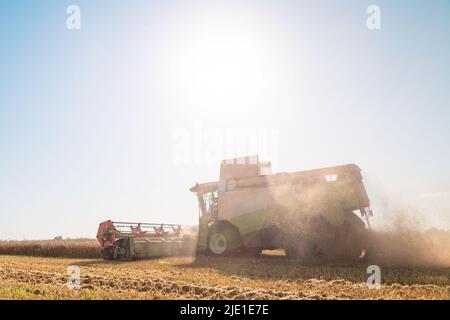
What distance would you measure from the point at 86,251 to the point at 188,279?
55.1 ft

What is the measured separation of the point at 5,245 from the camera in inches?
1219

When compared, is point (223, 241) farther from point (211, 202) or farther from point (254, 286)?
point (254, 286)

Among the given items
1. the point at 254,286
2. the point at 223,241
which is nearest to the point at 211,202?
the point at 223,241

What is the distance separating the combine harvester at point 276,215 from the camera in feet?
42.5

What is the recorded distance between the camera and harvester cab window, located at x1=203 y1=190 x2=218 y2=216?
53.5ft

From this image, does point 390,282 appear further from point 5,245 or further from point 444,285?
point 5,245

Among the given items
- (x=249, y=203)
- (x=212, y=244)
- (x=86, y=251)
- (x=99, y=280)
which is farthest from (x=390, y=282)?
(x=86, y=251)

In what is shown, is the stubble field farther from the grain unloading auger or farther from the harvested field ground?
the grain unloading auger

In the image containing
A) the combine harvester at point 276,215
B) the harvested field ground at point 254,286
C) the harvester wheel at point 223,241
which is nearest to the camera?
the harvested field ground at point 254,286

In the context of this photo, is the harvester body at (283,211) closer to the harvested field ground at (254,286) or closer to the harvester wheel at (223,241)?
the harvester wheel at (223,241)

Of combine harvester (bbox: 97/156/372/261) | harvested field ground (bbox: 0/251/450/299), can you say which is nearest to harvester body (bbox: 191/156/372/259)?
combine harvester (bbox: 97/156/372/261)

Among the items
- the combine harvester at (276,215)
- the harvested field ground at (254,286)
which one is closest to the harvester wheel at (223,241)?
the combine harvester at (276,215)

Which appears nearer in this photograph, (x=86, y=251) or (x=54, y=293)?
(x=54, y=293)

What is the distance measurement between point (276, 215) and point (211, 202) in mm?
3401
